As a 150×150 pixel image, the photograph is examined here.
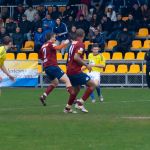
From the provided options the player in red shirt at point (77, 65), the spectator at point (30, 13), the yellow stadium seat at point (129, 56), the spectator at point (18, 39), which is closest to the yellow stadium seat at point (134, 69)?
the yellow stadium seat at point (129, 56)

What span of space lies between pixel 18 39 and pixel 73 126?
20522mm

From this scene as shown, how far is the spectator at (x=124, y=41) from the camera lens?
112ft

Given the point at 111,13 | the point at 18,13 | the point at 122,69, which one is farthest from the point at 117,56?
the point at 18,13

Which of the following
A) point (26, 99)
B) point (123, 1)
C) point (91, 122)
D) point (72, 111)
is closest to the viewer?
point (91, 122)

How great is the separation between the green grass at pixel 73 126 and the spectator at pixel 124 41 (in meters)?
9.13

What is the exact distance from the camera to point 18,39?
36.3 meters

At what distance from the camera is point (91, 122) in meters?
16.9

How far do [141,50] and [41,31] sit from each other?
14.8 feet

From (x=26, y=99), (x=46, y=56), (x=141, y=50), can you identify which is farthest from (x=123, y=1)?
(x=46, y=56)

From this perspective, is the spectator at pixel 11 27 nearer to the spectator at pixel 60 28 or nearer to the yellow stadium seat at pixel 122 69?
the spectator at pixel 60 28

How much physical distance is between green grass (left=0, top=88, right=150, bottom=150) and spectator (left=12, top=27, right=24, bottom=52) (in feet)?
37.0

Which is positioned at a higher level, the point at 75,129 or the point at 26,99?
the point at 75,129

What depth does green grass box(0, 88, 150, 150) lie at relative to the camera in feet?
43.4

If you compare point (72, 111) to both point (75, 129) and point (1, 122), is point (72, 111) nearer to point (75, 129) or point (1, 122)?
point (1, 122)
